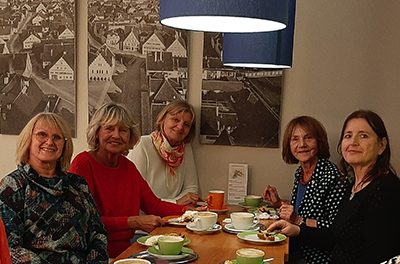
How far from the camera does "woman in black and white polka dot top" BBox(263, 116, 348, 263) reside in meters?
2.56

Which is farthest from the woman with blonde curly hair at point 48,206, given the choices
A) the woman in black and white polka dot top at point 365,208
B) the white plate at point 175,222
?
the woman in black and white polka dot top at point 365,208

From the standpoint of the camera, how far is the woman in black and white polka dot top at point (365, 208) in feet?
6.44

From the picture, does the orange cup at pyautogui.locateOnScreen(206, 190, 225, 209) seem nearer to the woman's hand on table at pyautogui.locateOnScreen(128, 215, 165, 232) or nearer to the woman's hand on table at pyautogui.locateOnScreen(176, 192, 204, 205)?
the woman's hand on table at pyautogui.locateOnScreen(176, 192, 204, 205)

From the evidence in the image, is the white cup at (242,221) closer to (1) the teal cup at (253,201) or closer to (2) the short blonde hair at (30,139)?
(1) the teal cup at (253,201)

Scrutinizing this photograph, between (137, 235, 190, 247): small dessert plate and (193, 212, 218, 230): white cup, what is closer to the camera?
(137, 235, 190, 247): small dessert plate

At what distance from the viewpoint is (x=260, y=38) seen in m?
2.32

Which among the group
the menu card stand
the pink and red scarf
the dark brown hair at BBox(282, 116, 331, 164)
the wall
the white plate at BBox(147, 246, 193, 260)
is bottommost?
the menu card stand

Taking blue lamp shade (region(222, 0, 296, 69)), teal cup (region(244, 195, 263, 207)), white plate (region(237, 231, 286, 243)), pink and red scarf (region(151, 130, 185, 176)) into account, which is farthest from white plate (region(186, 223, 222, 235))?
pink and red scarf (region(151, 130, 185, 176))

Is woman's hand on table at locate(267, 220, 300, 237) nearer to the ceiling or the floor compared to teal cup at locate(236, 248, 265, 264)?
nearer to the floor

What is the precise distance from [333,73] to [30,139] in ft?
6.77

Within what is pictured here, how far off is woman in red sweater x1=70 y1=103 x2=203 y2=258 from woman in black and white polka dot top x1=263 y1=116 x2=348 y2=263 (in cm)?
64

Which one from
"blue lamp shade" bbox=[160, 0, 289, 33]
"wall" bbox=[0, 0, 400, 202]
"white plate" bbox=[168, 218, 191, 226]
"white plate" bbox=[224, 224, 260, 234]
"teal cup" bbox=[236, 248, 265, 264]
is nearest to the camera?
"blue lamp shade" bbox=[160, 0, 289, 33]

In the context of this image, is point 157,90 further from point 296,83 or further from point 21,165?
point 21,165

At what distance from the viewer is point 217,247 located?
6.48 ft
